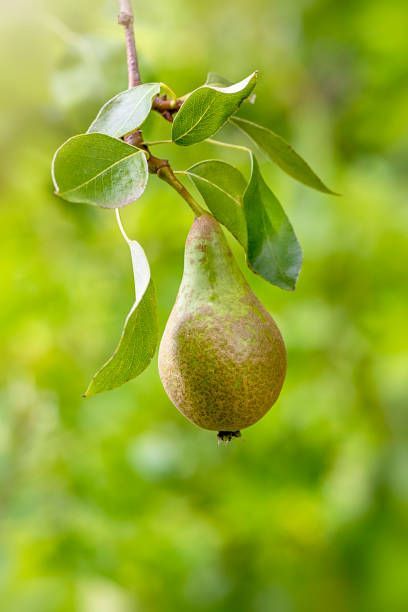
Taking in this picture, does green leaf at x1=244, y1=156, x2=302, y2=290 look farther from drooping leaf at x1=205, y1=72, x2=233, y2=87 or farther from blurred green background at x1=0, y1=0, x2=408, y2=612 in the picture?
blurred green background at x1=0, y1=0, x2=408, y2=612

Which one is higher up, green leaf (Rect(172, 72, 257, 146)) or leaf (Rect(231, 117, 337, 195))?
green leaf (Rect(172, 72, 257, 146))

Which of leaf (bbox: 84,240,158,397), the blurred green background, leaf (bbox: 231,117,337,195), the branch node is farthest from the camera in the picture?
the blurred green background

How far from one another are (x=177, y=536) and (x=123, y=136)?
1620 millimetres

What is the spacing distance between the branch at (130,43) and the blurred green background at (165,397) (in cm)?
76

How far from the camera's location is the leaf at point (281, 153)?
0.95 metres

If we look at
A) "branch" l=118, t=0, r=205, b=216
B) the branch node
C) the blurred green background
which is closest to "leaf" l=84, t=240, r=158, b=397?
"branch" l=118, t=0, r=205, b=216

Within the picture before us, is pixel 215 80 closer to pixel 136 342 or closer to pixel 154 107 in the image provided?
pixel 154 107

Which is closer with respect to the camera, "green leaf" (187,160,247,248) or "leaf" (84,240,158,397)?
"leaf" (84,240,158,397)

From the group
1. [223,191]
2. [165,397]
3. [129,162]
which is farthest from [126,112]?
[165,397]

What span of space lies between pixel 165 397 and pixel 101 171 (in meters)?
1.78

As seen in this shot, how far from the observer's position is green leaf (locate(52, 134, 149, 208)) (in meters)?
0.75

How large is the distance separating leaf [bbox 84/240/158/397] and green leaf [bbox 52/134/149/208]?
59 mm

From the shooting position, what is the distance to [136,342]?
750mm

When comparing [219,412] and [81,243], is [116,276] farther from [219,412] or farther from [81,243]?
[219,412]
